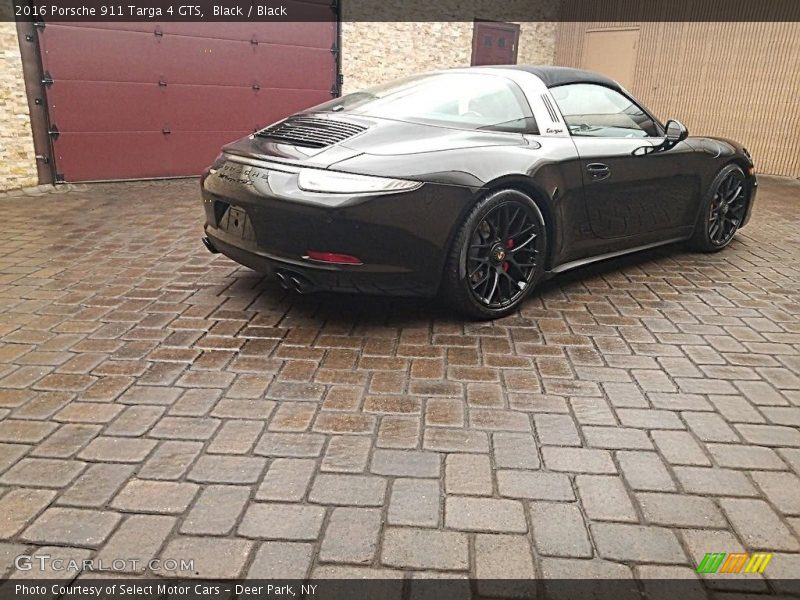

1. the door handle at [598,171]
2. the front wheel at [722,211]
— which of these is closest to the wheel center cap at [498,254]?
the door handle at [598,171]

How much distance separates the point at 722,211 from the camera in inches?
201

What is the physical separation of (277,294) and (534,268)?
1.57m

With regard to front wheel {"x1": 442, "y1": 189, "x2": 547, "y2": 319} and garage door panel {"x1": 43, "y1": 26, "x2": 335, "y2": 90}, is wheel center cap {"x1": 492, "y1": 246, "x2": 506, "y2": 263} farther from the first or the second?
garage door panel {"x1": 43, "y1": 26, "x2": 335, "y2": 90}

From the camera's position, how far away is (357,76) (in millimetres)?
9797

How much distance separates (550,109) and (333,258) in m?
1.73

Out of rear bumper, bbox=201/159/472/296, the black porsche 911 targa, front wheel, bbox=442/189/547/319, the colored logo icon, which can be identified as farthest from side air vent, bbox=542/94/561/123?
the colored logo icon

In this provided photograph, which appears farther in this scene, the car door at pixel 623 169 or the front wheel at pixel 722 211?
the front wheel at pixel 722 211

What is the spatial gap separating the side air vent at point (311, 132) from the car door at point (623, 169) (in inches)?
55.3

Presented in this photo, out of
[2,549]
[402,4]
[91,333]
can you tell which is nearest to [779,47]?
[402,4]

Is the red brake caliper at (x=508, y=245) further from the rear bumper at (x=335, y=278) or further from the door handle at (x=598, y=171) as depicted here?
the door handle at (x=598, y=171)

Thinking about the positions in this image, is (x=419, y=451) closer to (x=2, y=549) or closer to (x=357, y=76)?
(x=2, y=549)

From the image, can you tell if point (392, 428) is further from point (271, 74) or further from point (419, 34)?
point (419, 34)

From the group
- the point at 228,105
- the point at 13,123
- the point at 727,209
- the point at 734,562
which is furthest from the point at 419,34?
the point at 734,562

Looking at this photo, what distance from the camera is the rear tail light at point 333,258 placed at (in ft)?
10.3
